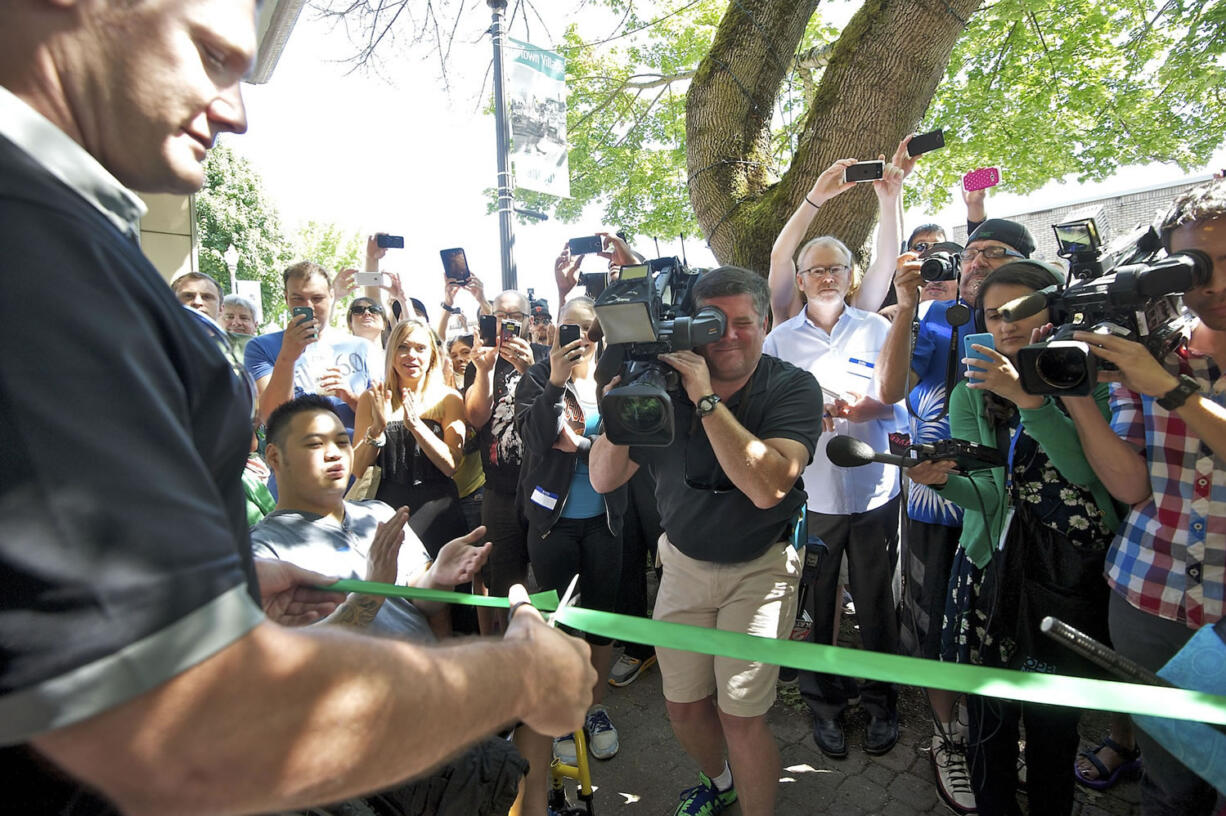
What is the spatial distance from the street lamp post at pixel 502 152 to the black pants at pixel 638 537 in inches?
137

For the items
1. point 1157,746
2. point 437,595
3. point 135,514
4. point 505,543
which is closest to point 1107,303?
point 1157,746

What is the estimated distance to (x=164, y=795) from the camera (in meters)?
0.63

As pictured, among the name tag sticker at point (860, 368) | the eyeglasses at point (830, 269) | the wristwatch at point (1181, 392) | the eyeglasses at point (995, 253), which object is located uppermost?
the eyeglasses at point (995, 253)

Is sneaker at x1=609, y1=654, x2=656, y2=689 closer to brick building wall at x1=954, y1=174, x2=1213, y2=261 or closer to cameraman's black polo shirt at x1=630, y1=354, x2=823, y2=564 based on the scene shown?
cameraman's black polo shirt at x1=630, y1=354, x2=823, y2=564

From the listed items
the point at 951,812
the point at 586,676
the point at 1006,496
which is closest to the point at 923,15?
the point at 1006,496

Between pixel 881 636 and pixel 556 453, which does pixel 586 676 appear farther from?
pixel 881 636

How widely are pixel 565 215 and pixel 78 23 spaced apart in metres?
17.7

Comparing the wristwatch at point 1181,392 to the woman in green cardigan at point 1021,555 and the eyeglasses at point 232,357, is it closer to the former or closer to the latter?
the woman in green cardigan at point 1021,555

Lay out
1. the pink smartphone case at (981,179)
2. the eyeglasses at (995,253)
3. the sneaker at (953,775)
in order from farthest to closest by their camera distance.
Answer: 1. the pink smartphone case at (981,179)
2. the eyeglasses at (995,253)
3. the sneaker at (953,775)

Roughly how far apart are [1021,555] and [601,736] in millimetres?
2226

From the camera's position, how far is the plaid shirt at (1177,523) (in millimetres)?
1957

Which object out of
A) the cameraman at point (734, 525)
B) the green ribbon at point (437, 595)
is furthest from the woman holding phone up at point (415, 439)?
the green ribbon at point (437, 595)

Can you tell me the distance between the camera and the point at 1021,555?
250 centimetres

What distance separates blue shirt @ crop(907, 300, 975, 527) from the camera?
10.5 feet
